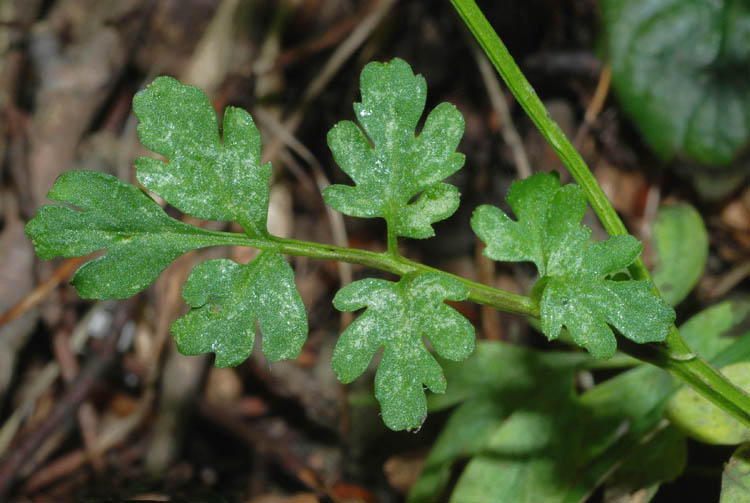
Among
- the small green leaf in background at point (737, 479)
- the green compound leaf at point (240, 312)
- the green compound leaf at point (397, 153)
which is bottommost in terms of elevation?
the small green leaf in background at point (737, 479)

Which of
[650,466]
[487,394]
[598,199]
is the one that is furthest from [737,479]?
[487,394]

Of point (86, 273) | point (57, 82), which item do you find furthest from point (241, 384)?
point (86, 273)

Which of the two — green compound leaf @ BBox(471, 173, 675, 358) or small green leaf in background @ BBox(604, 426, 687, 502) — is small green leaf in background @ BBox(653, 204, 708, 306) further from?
green compound leaf @ BBox(471, 173, 675, 358)

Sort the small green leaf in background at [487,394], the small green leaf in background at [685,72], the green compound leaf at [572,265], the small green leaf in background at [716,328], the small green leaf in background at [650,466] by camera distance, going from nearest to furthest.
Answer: the green compound leaf at [572,265] < the small green leaf in background at [650,466] < the small green leaf in background at [716,328] < the small green leaf in background at [487,394] < the small green leaf in background at [685,72]

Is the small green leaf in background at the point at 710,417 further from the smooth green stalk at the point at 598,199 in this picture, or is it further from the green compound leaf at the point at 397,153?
the green compound leaf at the point at 397,153

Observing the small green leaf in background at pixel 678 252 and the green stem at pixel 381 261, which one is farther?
the small green leaf in background at pixel 678 252

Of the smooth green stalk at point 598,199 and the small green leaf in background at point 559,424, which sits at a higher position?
the smooth green stalk at point 598,199

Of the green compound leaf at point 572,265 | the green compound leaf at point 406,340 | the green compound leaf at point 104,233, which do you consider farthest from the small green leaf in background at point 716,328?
the green compound leaf at point 104,233

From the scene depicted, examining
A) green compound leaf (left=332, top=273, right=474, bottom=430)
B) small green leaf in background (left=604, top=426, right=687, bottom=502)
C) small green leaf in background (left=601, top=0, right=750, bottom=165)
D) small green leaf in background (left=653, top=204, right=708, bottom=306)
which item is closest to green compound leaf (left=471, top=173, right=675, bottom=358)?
green compound leaf (left=332, top=273, right=474, bottom=430)
